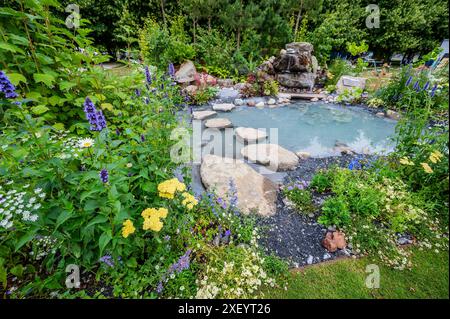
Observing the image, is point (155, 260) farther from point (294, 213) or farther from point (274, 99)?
point (274, 99)

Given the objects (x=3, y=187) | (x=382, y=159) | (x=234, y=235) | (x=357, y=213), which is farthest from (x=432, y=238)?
(x=3, y=187)

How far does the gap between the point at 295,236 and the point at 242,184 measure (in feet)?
3.10

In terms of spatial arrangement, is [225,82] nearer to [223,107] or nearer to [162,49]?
[223,107]

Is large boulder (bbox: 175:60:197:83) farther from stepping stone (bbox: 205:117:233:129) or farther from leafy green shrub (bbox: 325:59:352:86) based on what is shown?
leafy green shrub (bbox: 325:59:352:86)

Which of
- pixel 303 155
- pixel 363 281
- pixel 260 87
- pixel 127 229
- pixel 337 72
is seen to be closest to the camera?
pixel 127 229

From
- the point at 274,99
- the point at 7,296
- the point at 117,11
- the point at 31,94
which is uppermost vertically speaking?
the point at 117,11

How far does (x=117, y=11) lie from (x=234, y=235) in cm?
1141

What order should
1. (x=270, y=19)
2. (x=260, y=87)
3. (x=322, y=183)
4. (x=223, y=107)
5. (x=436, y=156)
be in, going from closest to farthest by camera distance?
(x=436, y=156) < (x=322, y=183) < (x=223, y=107) < (x=260, y=87) < (x=270, y=19)

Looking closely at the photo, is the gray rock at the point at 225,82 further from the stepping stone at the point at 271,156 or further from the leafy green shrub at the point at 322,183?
the leafy green shrub at the point at 322,183

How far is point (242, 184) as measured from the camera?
2900mm

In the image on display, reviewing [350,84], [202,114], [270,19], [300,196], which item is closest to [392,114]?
[350,84]

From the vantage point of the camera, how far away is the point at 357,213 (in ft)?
7.82

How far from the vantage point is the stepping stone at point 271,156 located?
11.2ft

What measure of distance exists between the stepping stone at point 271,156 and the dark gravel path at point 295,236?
732mm
